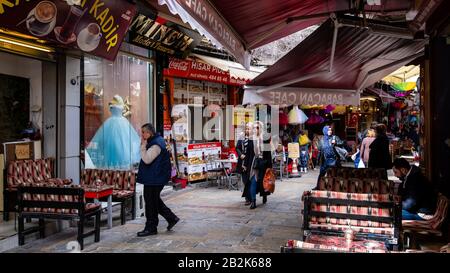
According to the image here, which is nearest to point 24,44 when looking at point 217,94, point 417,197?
point 417,197

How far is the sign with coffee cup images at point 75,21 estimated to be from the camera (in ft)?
18.7

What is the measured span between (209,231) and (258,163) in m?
2.91

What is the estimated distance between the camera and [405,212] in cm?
598

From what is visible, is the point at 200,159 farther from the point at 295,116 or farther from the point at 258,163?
the point at 295,116

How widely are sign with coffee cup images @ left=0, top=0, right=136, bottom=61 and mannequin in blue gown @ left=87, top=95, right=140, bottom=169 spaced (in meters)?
3.16

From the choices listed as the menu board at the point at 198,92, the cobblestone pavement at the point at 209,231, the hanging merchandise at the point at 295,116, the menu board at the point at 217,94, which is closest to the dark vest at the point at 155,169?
the cobblestone pavement at the point at 209,231

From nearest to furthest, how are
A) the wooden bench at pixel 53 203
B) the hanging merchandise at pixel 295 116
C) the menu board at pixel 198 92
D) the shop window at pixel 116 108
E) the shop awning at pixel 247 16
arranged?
the shop awning at pixel 247 16, the wooden bench at pixel 53 203, the shop window at pixel 116 108, the menu board at pixel 198 92, the hanging merchandise at pixel 295 116

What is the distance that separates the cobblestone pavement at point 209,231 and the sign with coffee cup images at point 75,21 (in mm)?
3264

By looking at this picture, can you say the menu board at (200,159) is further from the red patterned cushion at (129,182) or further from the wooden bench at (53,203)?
the wooden bench at (53,203)

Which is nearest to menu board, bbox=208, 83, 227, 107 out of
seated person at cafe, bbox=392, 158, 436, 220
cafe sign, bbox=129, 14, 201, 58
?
cafe sign, bbox=129, 14, 201, 58

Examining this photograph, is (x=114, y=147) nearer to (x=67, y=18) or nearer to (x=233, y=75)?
(x=67, y=18)

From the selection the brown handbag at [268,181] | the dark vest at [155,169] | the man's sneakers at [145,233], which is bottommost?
the man's sneakers at [145,233]

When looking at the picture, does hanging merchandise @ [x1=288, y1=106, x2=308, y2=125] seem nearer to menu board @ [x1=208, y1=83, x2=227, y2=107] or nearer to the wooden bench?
menu board @ [x1=208, y1=83, x2=227, y2=107]

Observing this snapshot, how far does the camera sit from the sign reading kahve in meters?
7.48
